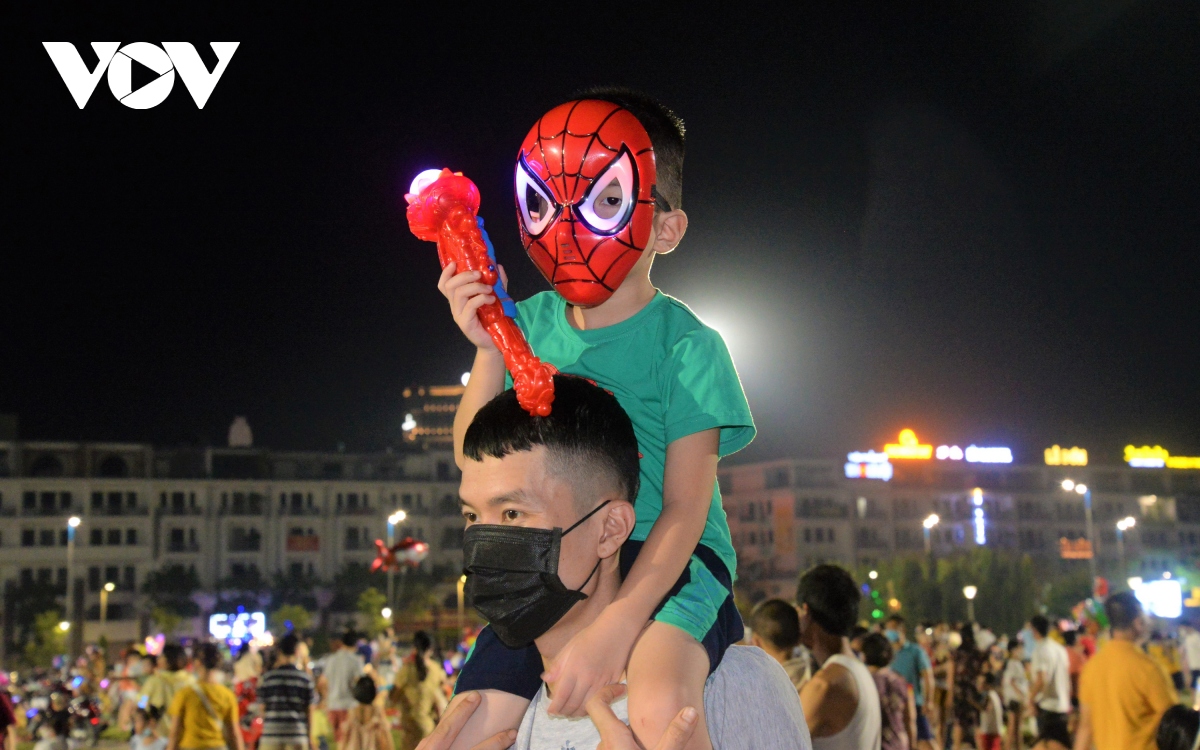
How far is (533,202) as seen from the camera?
2.88 meters

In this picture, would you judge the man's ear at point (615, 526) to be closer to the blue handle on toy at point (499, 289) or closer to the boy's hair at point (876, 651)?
the blue handle on toy at point (499, 289)

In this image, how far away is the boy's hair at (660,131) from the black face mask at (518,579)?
905 mm

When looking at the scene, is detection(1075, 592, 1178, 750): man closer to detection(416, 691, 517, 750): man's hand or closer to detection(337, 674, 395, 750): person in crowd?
detection(416, 691, 517, 750): man's hand

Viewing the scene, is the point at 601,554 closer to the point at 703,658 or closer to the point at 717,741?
the point at 703,658

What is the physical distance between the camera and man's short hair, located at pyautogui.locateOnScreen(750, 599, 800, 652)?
638 cm

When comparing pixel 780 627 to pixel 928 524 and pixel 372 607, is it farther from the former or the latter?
pixel 928 524

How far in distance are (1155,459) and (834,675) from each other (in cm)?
9613

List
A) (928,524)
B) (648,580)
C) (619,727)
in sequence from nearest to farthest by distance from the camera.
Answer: (619,727) < (648,580) < (928,524)

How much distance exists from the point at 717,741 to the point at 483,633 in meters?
0.73

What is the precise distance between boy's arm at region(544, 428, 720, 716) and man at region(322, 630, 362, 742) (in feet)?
38.9

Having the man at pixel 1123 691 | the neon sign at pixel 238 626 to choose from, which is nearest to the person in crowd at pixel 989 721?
the man at pixel 1123 691

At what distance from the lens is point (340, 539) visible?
69.3 m

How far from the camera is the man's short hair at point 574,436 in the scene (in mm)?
2531

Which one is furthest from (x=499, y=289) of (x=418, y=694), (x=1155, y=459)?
(x=1155, y=459)
